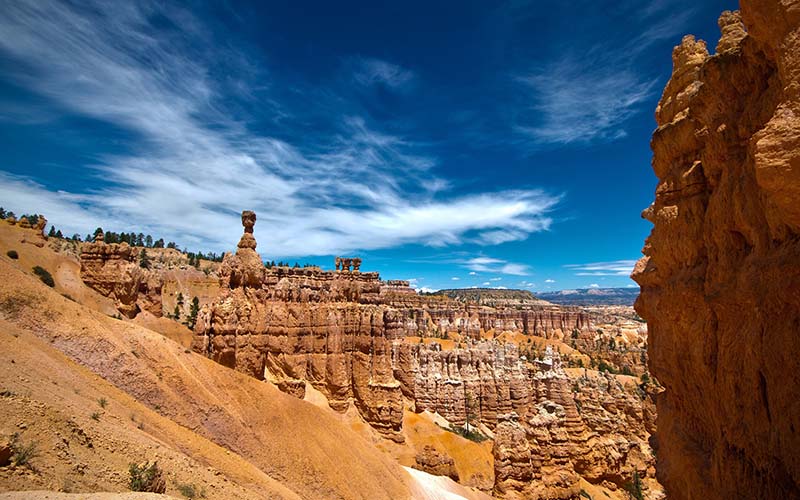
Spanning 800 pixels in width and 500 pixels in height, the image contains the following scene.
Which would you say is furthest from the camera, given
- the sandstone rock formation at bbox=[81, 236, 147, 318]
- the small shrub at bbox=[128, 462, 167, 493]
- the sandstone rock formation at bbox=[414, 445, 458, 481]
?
the sandstone rock formation at bbox=[81, 236, 147, 318]

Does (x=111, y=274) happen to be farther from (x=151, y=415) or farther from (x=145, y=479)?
(x=145, y=479)

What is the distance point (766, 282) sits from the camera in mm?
5305

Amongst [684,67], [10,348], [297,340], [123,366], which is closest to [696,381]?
[684,67]

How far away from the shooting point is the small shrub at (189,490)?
9.70m

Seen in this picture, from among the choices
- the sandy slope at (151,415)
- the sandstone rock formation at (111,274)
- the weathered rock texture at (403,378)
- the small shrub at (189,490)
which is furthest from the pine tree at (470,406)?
the small shrub at (189,490)

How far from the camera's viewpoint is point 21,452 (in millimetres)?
6492

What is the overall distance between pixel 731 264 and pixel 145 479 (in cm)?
1102

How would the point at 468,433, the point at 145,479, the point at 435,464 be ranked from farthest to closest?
the point at 468,433 < the point at 435,464 < the point at 145,479

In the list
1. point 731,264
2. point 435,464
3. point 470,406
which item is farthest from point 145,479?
point 470,406

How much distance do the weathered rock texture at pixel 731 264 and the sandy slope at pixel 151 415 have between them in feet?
33.6

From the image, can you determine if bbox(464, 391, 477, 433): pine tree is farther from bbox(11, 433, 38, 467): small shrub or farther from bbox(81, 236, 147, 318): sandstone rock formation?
bbox(11, 433, 38, 467): small shrub

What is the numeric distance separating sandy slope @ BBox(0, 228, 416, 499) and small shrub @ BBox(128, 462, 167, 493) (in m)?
0.18

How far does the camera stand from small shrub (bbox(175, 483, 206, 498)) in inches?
382

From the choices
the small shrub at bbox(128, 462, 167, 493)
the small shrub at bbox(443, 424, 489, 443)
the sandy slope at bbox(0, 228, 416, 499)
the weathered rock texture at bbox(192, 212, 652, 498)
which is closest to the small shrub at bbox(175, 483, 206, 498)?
the sandy slope at bbox(0, 228, 416, 499)
